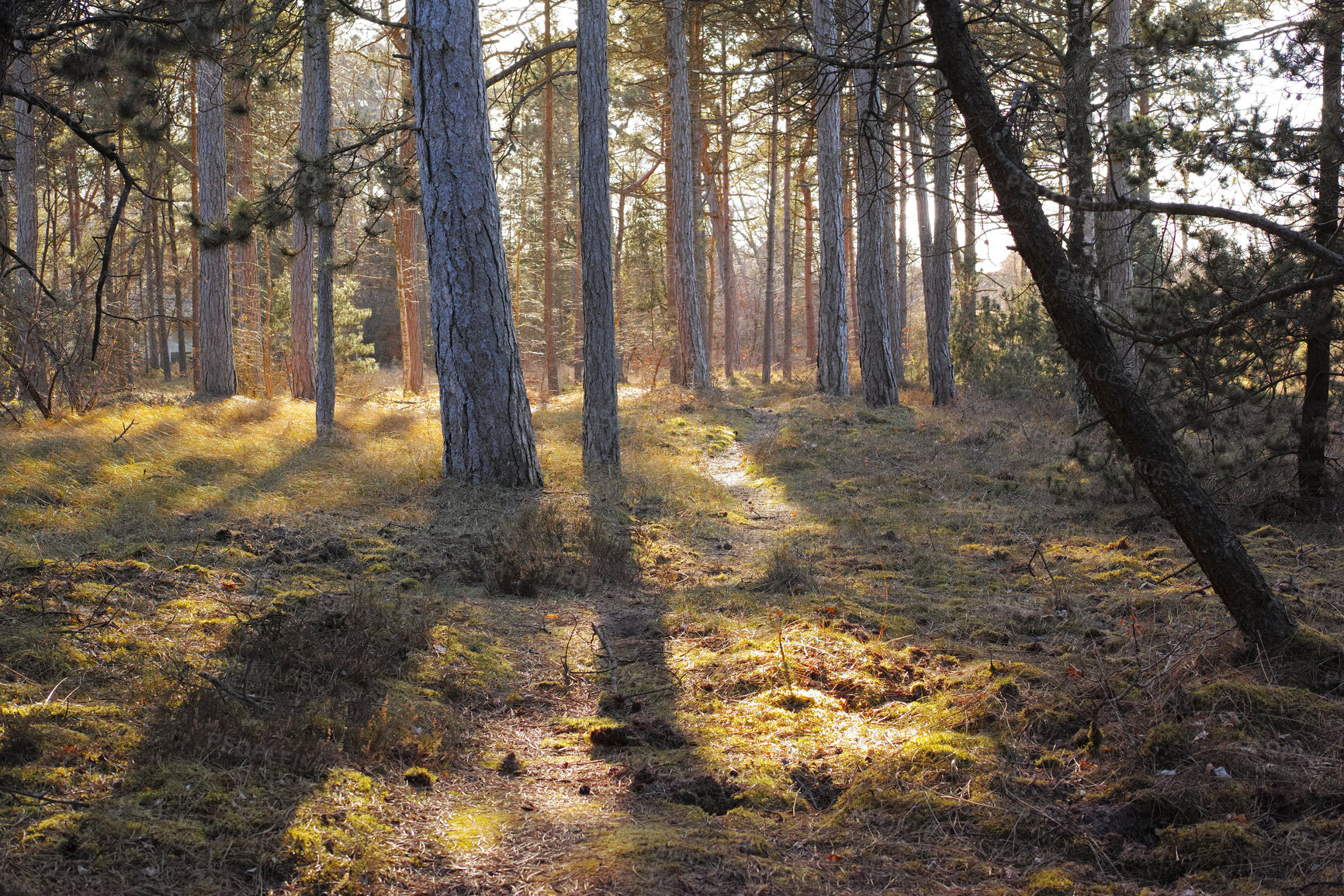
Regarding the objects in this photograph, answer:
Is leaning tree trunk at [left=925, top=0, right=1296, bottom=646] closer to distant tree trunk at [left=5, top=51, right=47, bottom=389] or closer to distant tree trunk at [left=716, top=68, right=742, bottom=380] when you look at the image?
distant tree trunk at [left=5, top=51, right=47, bottom=389]

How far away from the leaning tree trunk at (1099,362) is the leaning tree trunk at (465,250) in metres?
5.18

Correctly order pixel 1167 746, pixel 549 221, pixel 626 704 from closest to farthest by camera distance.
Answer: pixel 1167 746, pixel 626 704, pixel 549 221

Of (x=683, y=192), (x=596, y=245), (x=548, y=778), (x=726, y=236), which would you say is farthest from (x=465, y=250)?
(x=726, y=236)

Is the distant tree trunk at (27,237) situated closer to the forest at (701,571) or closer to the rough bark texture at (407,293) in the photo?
the forest at (701,571)

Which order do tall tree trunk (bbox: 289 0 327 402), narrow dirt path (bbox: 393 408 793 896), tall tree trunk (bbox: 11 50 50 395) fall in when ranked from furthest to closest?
tall tree trunk (bbox: 11 50 50 395)
tall tree trunk (bbox: 289 0 327 402)
narrow dirt path (bbox: 393 408 793 896)

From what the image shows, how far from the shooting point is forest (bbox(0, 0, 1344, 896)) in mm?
2791

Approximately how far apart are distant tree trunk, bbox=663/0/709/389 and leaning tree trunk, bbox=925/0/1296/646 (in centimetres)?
1388

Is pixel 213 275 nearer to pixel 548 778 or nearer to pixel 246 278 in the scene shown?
pixel 246 278

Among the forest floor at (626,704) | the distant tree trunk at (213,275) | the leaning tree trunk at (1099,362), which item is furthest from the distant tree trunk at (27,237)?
the leaning tree trunk at (1099,362)

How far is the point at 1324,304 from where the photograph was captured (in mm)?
5754

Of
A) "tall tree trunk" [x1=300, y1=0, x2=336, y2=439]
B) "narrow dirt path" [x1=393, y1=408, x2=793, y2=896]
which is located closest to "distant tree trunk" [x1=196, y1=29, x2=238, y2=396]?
"tall tree trunk" [x1=300, y1=0, x2=336, y2=439]

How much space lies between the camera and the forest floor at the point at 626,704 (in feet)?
8.69

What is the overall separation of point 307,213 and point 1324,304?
8.45 meters

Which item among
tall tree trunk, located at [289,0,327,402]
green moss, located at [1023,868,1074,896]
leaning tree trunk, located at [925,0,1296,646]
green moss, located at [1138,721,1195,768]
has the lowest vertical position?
green moss, located at [1023,868,1074,896]
